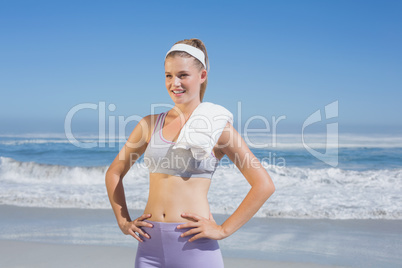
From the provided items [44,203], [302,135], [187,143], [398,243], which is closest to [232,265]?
[398,243]

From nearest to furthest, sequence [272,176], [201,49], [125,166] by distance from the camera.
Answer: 1. [201,49]
2. [125,166]
3. [272,176]

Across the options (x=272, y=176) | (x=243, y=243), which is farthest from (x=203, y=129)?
(x=272, y=176)

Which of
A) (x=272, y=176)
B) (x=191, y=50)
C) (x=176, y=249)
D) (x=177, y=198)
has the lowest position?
(x=272, y=176)

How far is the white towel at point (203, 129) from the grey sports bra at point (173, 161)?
4cm

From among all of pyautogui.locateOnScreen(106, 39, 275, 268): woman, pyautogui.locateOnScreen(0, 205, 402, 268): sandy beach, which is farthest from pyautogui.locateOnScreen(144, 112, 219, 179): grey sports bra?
pyautogui.locateOnScreen(0, 205, 402, 268): sandy beach

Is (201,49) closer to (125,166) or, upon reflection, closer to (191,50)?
(191,50)

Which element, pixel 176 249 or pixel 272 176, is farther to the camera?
pixel 272 176

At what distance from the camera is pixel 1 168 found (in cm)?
1501

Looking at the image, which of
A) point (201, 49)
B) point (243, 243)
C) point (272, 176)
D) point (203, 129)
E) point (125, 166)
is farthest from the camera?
point (272, 176)

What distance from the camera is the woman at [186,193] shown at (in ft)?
6.23

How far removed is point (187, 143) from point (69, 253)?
3.59 m

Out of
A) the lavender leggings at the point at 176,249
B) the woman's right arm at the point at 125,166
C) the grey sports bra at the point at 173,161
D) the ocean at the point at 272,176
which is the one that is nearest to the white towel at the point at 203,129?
the grey sports bra at the point at 173,161

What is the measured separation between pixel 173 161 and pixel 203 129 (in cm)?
21

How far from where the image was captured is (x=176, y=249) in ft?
6.25
